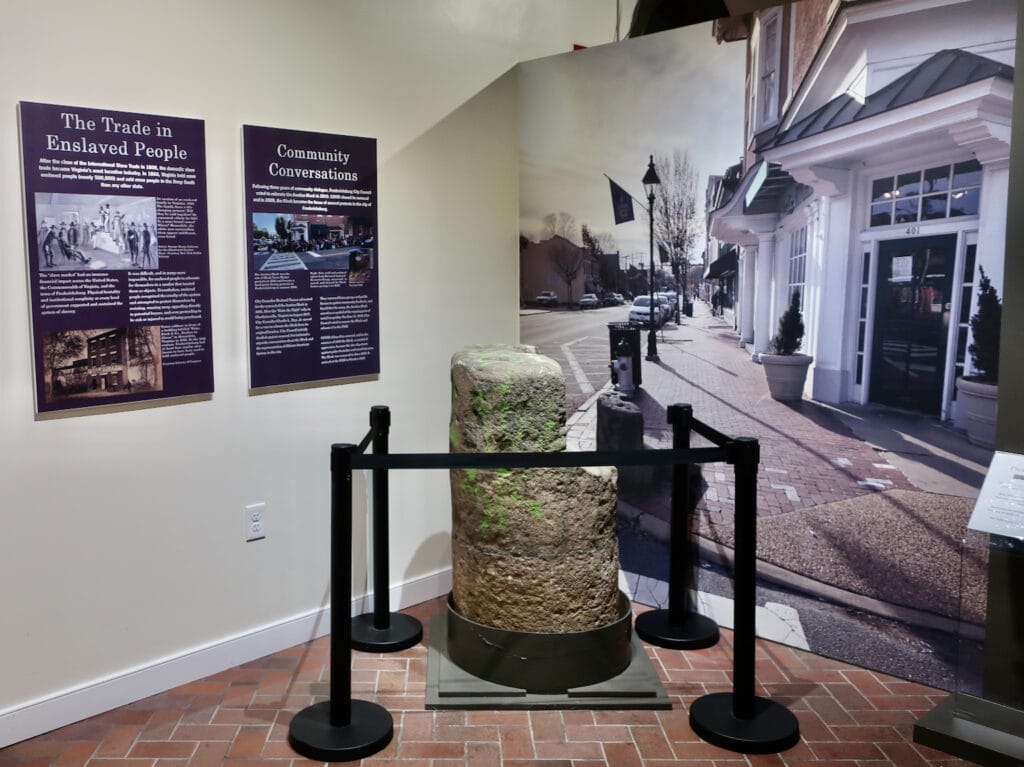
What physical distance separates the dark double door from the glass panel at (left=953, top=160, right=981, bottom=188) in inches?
8.2

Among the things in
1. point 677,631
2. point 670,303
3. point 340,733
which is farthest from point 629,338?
point 340,733

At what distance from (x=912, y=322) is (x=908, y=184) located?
56cm

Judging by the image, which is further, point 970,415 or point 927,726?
point 970,415

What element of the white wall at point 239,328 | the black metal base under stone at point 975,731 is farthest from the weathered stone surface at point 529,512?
the black metal base under stone at point 975,731

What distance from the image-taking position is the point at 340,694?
10.3ft

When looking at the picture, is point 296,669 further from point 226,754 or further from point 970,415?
point 970,415

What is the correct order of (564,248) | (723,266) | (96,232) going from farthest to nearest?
(564,248) < (723,266) < (96,232)

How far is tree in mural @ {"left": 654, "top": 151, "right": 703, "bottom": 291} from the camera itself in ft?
13.3

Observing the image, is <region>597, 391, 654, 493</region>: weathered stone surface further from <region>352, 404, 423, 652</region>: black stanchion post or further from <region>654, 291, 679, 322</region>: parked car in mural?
<region>352, 404, 423, 652</region>: black stanchion post

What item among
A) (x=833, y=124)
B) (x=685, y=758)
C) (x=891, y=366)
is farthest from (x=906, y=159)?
(x=685, y=758)

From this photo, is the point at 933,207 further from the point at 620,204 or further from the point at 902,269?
the point at 620,204

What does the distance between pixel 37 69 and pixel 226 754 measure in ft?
8.37

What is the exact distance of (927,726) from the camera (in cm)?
284

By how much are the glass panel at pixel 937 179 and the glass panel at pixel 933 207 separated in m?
0.03
